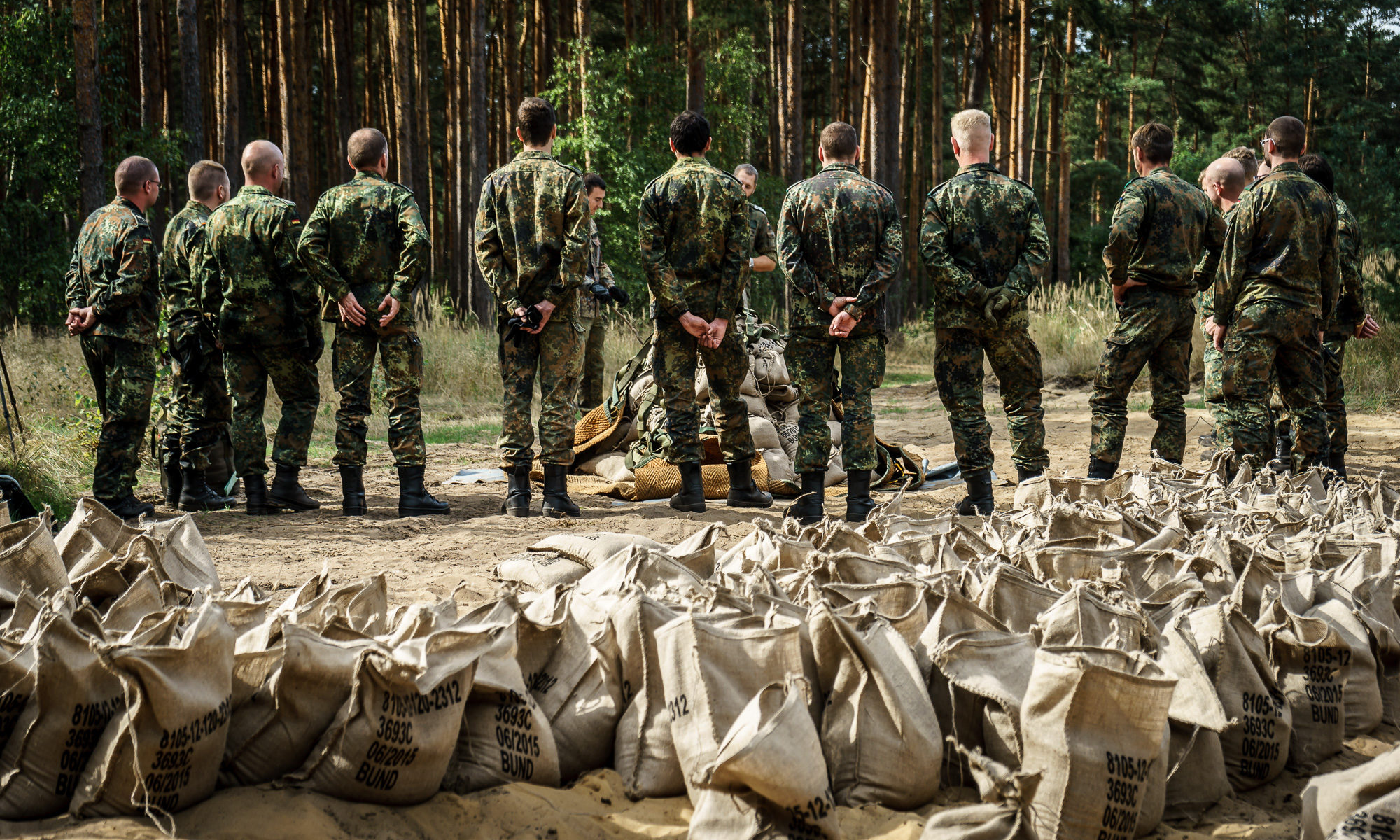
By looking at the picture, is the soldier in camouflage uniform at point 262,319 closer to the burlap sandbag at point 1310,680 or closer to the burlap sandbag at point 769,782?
the burlap sandbag at point 769,782

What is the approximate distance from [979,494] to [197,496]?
4783 millimetres

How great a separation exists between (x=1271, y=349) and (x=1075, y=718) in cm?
510

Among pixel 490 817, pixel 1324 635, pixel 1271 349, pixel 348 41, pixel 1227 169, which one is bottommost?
pixel 490 817

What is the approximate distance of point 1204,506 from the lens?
4.54 meters

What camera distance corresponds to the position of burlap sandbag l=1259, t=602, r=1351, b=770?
273 cm

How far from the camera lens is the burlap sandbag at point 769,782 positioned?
2.04 metres

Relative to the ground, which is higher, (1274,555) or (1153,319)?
(1153,319)

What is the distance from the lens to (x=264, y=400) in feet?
21.2

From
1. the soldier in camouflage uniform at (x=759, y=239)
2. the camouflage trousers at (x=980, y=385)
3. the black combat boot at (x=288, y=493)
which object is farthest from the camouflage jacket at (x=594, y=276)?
the camouflage trousers at (x=980, y=385)

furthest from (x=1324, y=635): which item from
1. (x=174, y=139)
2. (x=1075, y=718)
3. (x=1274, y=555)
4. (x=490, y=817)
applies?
(x=174, y=139)

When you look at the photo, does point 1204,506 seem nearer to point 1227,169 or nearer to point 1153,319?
point 1153,319

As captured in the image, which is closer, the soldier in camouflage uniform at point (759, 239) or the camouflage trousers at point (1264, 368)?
the camouflage trousers at point (1264, 368)

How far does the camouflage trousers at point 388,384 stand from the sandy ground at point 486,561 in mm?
420

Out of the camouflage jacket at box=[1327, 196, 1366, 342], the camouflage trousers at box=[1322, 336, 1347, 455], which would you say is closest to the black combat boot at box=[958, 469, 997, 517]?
the camouflage trousers at box=[1322, 336, 1347, 455]
